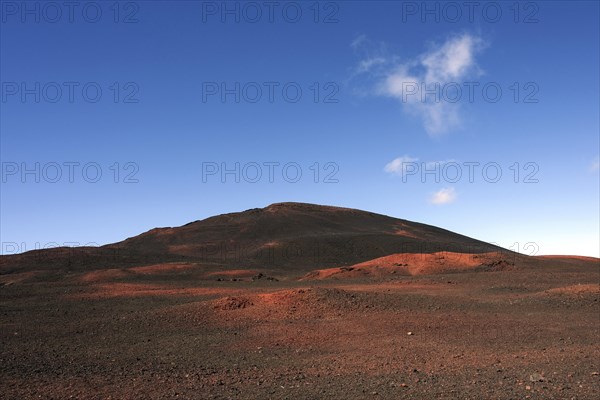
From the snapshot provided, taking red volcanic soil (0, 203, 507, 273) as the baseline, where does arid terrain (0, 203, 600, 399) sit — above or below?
below

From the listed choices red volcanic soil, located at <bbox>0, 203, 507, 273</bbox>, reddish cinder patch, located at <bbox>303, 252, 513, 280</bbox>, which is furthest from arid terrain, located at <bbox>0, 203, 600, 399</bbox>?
red volcanic soil, located at <bbox>0, 203, 507, 273</bbox>

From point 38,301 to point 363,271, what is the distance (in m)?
21.7

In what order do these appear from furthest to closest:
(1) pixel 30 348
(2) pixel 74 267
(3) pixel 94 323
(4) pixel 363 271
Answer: (2) pixel 74 267 → (4) pixel 363 271 → (3) pixel 94 323 → (1) pixel 30 348

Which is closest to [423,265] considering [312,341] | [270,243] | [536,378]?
[312,341]

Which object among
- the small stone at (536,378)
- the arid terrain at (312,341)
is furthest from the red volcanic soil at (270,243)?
the small stone at (536,378)

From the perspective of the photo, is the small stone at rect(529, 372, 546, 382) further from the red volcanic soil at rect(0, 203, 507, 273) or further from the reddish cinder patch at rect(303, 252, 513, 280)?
the red volcanic soil at rect(0, 203, 507, 273)

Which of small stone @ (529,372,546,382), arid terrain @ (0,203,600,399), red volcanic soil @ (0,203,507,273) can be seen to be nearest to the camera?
arid terrain @ (0,203,600,399)

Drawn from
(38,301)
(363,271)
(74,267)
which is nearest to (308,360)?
(38,301)

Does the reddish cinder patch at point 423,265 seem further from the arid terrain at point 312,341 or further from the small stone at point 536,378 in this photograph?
the small stone at point 536,378

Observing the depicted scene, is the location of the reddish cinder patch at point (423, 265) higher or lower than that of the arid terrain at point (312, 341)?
higher

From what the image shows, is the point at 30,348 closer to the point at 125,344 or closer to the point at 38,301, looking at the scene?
the point at 125,344

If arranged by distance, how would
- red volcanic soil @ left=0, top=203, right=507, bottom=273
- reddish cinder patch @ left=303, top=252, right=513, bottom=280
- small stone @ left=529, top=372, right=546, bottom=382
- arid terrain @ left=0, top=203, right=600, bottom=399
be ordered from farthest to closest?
red volcanic soil @ left=0, top=203, right=507, bottom=273 < reddish cinder patch @ left=303, top=252, right=513, bottom=280 < small stone @ left=529, top=372, right=546, bottom=382 < arid terrain @ left=0, top=203, right=600, bottom=399

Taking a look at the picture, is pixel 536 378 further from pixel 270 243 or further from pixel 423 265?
pixel 270 243

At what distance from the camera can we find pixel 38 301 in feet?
84.2
